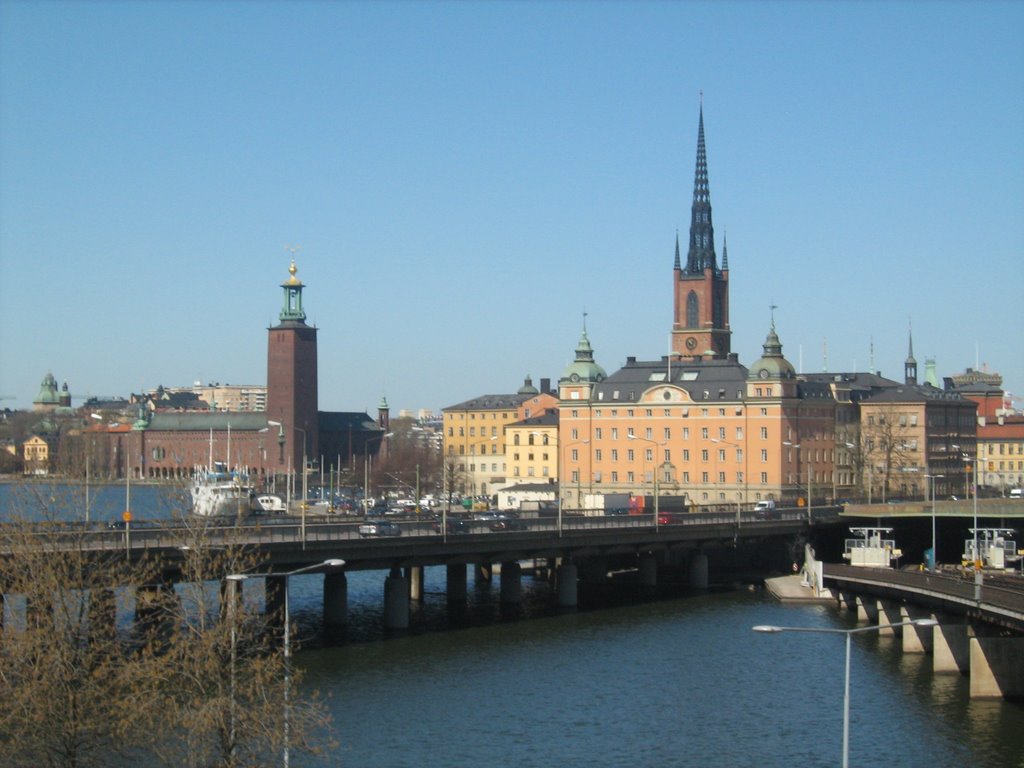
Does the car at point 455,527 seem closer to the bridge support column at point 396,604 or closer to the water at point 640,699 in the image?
the water at point 640,699

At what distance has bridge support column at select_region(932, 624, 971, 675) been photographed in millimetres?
64875

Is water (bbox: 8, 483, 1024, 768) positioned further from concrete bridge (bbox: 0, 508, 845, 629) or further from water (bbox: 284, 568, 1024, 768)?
concrete bridge (bbox: 0, 508, 845, 629)

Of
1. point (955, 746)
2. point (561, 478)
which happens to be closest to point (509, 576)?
point (955, 746)

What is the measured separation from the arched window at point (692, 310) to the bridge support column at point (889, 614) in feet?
362

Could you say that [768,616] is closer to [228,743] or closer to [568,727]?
[568,727]

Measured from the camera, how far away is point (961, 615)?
66.6 m

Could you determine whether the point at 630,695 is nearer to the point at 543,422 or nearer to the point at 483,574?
the point at 483,574

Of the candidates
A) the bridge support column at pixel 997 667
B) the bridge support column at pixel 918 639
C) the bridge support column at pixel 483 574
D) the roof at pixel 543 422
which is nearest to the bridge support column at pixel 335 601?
the bridge support column at pixel 918 639

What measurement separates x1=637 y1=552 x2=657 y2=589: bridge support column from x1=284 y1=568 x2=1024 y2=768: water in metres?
18.5

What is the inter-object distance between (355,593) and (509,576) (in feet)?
36.9

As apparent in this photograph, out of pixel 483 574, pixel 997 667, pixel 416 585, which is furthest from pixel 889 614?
pixel 483 574

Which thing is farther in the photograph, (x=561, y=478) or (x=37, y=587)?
(x=561, y=478)

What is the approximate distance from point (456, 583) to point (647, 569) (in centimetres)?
1720

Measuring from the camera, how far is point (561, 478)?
15525 cm
